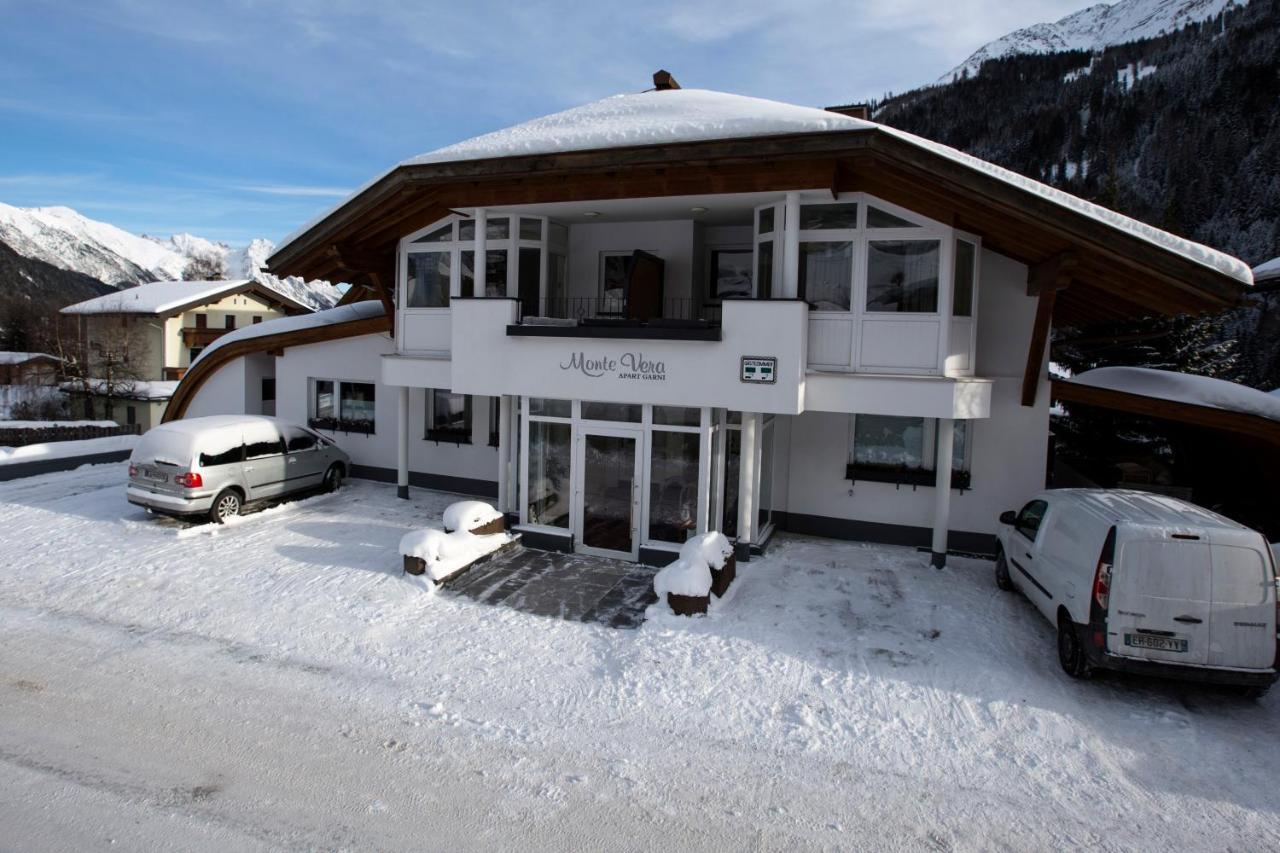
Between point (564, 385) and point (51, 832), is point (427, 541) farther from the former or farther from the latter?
point (51, 832)

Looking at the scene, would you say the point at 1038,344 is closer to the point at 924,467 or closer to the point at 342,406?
the point at 924,467

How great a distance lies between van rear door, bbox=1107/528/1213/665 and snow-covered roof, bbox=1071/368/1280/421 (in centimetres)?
585

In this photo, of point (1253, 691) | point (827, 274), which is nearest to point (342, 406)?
point (827, 274)

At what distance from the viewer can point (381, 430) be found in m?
16.3

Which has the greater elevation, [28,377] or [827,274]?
[827,274]

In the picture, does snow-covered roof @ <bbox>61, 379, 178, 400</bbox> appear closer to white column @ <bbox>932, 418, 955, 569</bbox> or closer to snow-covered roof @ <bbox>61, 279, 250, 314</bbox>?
snow-covered roof @ <bbox>61, 279, 250, 314</bbox>

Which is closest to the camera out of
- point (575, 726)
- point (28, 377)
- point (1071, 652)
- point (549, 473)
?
point (575, 726)

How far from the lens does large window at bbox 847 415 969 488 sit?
1203 cm

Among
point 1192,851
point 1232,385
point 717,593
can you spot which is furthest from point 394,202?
point 1232,385

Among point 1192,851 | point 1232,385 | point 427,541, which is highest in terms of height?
point 1232,385

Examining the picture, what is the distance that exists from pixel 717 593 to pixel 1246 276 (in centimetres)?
723

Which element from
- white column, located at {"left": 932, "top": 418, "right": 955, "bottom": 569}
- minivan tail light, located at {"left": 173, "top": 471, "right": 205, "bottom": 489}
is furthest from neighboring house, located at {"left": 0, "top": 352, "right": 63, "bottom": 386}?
white column, located at {"left": 932, "top": 418, "right": 955, "bottom": 569}

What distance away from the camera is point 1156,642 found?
685 centimetres

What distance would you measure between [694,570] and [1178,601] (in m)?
4.83
